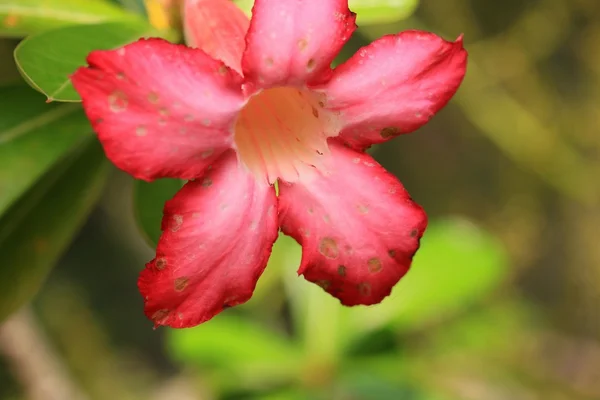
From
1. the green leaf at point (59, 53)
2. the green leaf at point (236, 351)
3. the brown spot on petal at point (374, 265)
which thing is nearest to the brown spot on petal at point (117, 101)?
the green leaf at point (59, 53)

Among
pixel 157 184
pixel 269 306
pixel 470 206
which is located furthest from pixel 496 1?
pixel 157 184

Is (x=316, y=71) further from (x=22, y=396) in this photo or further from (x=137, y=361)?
(x=137, y=361)

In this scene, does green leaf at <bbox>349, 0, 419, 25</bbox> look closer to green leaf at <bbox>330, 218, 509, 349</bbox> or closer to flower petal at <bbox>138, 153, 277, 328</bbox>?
flower petal at <bbox>138, 153, 277, 328</bbox>

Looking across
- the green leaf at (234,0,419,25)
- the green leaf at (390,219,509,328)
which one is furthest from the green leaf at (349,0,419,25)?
the green leaf at (390,219,509,328)

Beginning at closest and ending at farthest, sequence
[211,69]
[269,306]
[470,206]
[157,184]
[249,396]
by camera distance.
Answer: [211,69] → [157,184] → [249,396] → [269,306] → [470,206]

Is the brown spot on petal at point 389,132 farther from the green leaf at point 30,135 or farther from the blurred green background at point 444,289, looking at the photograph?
the blurred green background at point 444,289

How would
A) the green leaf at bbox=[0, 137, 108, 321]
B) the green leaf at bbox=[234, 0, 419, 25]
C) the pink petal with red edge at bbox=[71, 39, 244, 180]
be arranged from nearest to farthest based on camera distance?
the pink petal with red edge at bbox=[71, 39, 244, 180], the green leaf at bbox=[0, 137, 108, 321], the green leaf at bbox=[234, 0, 419, 25]
